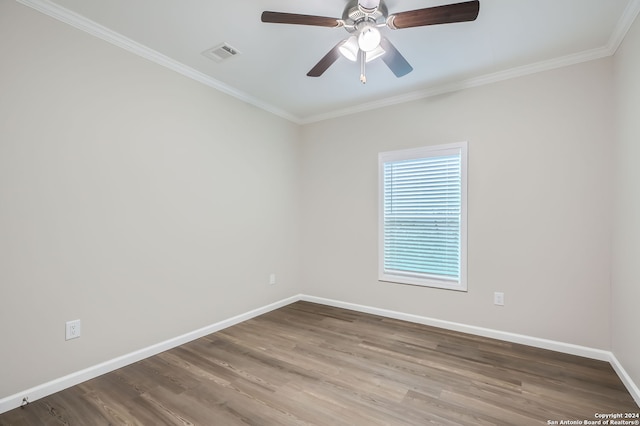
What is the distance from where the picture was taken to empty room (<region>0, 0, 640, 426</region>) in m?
1.89

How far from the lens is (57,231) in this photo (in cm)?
204

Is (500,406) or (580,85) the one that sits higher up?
(580,85)

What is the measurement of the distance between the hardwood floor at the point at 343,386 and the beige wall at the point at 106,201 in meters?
0.36

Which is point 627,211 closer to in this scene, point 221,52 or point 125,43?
point 221,52

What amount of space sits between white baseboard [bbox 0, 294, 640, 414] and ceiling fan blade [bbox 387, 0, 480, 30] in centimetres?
258

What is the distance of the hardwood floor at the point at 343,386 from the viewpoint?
1775 millimetres

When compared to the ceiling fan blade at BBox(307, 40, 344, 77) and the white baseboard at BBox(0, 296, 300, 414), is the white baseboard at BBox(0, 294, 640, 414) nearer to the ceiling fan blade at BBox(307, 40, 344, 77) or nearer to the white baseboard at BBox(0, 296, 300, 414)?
the white baseboard at BBox(0, 296, 300, 414)

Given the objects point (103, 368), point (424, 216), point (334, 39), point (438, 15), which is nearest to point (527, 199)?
point (424, 216)

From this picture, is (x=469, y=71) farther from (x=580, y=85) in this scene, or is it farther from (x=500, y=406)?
(x=500, y=406)

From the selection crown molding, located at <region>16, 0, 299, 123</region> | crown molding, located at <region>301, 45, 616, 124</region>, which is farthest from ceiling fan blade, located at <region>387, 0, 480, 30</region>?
crown molding, located at <region>16, 0, 299, 123</region>

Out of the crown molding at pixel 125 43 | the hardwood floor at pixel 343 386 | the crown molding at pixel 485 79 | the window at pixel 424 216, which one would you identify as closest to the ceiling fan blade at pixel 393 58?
the crown molding at pixel 485 79

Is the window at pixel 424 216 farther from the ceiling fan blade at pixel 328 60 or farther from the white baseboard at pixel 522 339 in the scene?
the ceiling fan blade at pixel 328 60

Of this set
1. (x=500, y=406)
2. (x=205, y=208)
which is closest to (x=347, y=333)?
(x=500, y=406)

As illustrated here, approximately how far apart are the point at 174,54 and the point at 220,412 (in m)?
2.86
